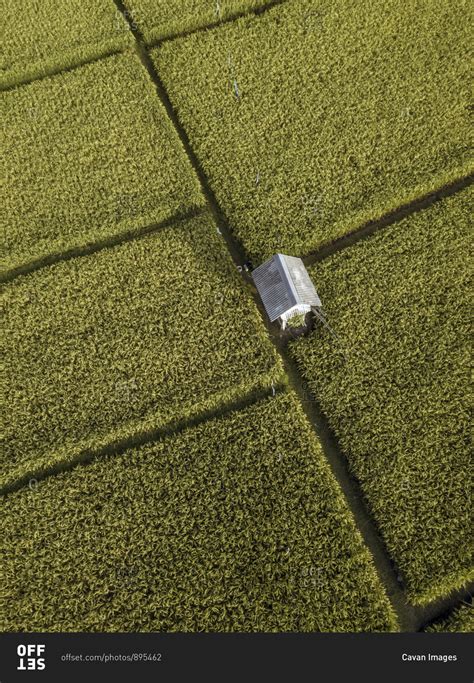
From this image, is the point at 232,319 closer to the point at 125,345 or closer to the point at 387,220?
the point at 125,345

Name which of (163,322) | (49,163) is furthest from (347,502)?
(49,163)

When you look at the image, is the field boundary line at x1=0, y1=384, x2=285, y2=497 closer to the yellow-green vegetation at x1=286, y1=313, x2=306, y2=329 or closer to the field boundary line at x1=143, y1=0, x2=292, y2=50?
the yellow-green vegetation at x1=286, y1=313, x2=306, y2=329

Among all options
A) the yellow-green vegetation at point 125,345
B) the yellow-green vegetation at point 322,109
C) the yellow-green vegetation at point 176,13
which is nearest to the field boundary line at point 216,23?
the yellow-green vegetation at point 176,13

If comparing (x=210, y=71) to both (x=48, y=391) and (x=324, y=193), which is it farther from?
(x=48, y=391)

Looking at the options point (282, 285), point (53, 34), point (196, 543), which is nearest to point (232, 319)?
point (282, 285)

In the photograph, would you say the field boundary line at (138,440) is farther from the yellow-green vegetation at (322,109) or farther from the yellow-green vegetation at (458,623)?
the yellow-green vegetation at (458,623)

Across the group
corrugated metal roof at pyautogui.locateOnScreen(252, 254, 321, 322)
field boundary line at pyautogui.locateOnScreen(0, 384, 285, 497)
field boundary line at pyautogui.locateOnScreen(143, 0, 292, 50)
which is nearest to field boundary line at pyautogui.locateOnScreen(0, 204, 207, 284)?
corrugated metal roof at pyautogui.locateOnScreen(252, 254, 321, 322)
